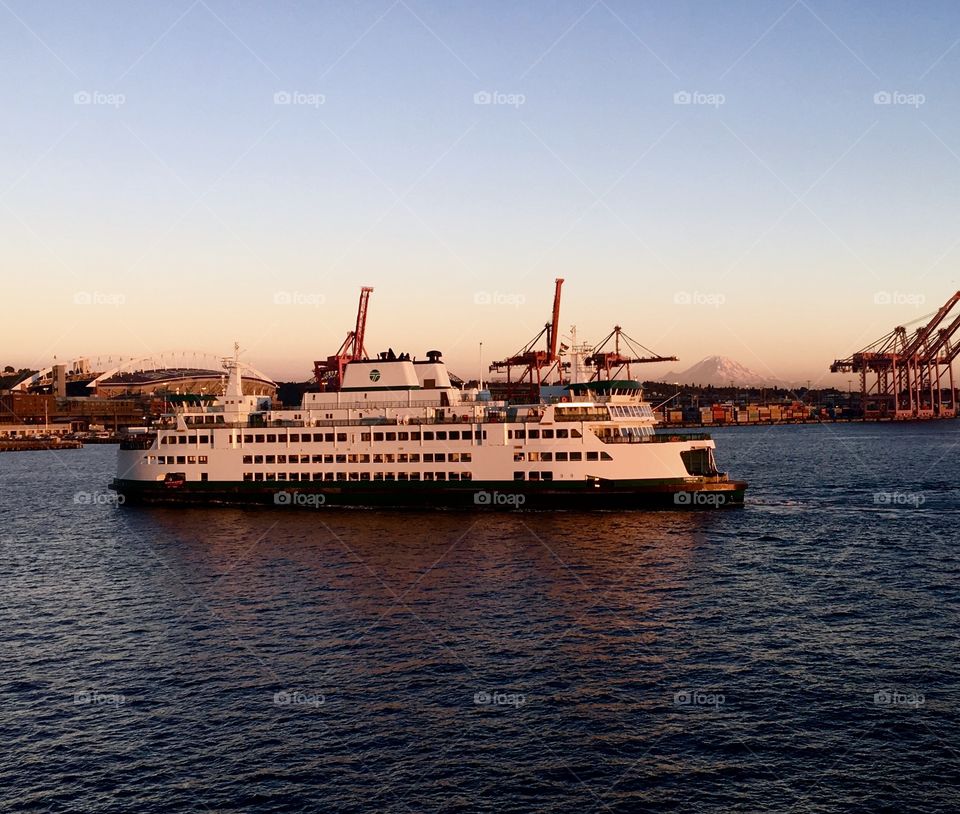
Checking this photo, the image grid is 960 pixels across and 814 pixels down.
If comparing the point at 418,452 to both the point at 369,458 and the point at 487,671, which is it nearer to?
the point at 369,458

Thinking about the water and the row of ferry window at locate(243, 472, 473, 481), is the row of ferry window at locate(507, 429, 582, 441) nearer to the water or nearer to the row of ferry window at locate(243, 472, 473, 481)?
the row of ferry window at locate(243, 472, 473, 481)

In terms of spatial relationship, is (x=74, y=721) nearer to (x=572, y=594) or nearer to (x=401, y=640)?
(x=401, y=640)

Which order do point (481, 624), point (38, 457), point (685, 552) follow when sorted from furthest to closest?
point (38, 457) < point (685, 552) < point (481, 624)

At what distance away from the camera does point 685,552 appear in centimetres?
4331

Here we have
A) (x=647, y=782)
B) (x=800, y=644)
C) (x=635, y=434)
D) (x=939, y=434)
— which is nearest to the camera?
(x=647, y=782)

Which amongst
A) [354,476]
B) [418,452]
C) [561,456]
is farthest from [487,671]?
[354,476]

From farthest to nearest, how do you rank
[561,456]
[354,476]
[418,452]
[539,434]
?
[354,476] → [418,452] → [539,434] → [561,456]

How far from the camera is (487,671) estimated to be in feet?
86.0

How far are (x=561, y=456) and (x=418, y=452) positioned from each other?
10.5 metres

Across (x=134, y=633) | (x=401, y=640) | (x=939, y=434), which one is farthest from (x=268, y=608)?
A: (x=939, y=434)

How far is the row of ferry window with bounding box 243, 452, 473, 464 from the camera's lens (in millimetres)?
59750

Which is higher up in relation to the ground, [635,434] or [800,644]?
[635,434]

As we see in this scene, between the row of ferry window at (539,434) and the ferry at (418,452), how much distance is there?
0.07 metres

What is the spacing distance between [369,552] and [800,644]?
23.1 meters
